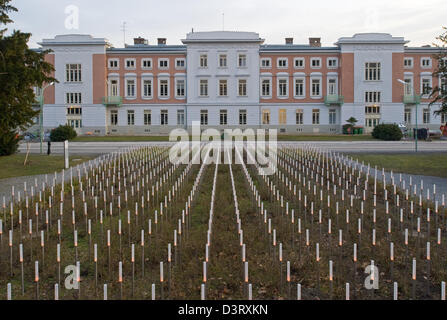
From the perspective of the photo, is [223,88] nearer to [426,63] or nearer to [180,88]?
[180,88]

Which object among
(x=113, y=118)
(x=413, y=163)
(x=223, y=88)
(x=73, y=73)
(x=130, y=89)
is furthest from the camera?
(x=113, y=118)

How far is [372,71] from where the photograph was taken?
58406 millimetres

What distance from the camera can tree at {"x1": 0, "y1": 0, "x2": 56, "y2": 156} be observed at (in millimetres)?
17062

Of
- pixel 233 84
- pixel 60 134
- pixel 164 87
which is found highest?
pixel 233 84

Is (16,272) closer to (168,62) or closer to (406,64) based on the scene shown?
(168,62)

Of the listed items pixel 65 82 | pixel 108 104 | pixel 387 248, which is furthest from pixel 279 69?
pixel 387 248

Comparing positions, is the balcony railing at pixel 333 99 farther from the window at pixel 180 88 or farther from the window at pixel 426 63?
the window at pixel 180 88

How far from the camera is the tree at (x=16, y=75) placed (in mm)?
17062

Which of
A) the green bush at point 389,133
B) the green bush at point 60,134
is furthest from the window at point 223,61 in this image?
the green bush at point 389,133

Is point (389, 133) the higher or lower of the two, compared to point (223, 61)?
lower

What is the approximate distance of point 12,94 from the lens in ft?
56.0

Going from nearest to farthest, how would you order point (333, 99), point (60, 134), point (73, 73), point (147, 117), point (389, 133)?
point (389, 133)
point (60, 134)
point (73, 73)
point (333, 99)
point (147, 117)

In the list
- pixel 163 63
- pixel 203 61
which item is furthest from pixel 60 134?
pixel 203 61

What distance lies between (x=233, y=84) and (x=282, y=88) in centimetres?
585
